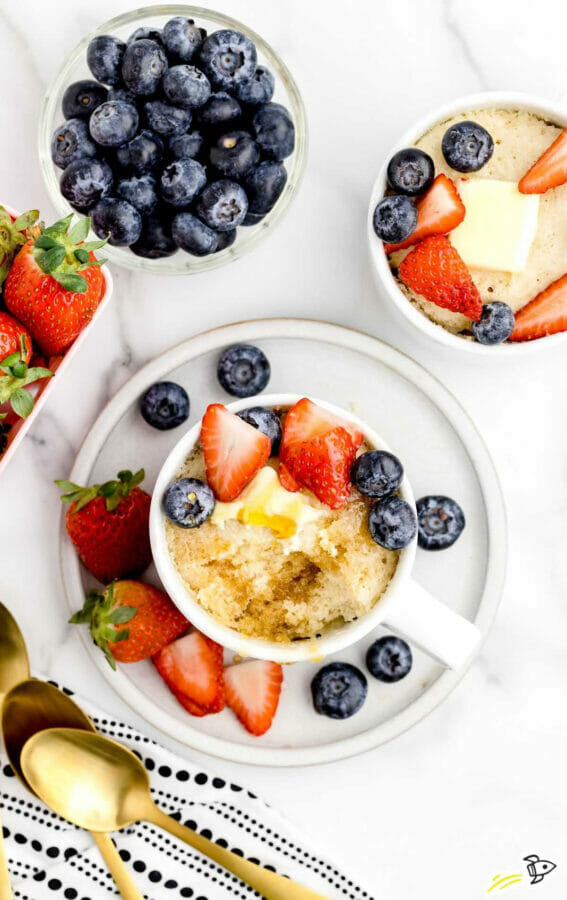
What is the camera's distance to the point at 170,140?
1.31 metres

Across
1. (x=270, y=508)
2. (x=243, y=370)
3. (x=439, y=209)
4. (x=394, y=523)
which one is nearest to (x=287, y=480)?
(x=270, y=508)

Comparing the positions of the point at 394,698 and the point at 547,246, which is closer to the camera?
the point at 547,246

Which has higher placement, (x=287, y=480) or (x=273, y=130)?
(x=273, y=130)

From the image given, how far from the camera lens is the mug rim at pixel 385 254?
1353mm

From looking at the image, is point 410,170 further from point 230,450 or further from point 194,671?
point 194,671

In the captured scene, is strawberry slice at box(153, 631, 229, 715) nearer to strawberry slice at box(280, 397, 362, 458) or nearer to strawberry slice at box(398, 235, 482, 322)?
strawberry slice at box(280, 397, 362, 458)

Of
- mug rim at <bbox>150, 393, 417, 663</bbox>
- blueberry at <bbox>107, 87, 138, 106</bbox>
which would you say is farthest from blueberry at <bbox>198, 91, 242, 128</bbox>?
mug rim at <bbox>150, 393, 417, 663</bbox>

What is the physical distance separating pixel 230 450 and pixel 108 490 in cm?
26

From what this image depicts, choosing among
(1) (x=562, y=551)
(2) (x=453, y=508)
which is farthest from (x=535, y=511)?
(2) (x=453, y=508)

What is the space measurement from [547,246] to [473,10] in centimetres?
46

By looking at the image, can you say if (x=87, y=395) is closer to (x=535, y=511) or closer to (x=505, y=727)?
(x=535, y=511)

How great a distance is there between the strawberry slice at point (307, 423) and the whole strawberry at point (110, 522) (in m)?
0.28

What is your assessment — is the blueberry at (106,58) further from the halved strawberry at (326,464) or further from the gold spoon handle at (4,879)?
the gold spoon handle at (4,879)

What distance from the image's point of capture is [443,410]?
1476 mm
